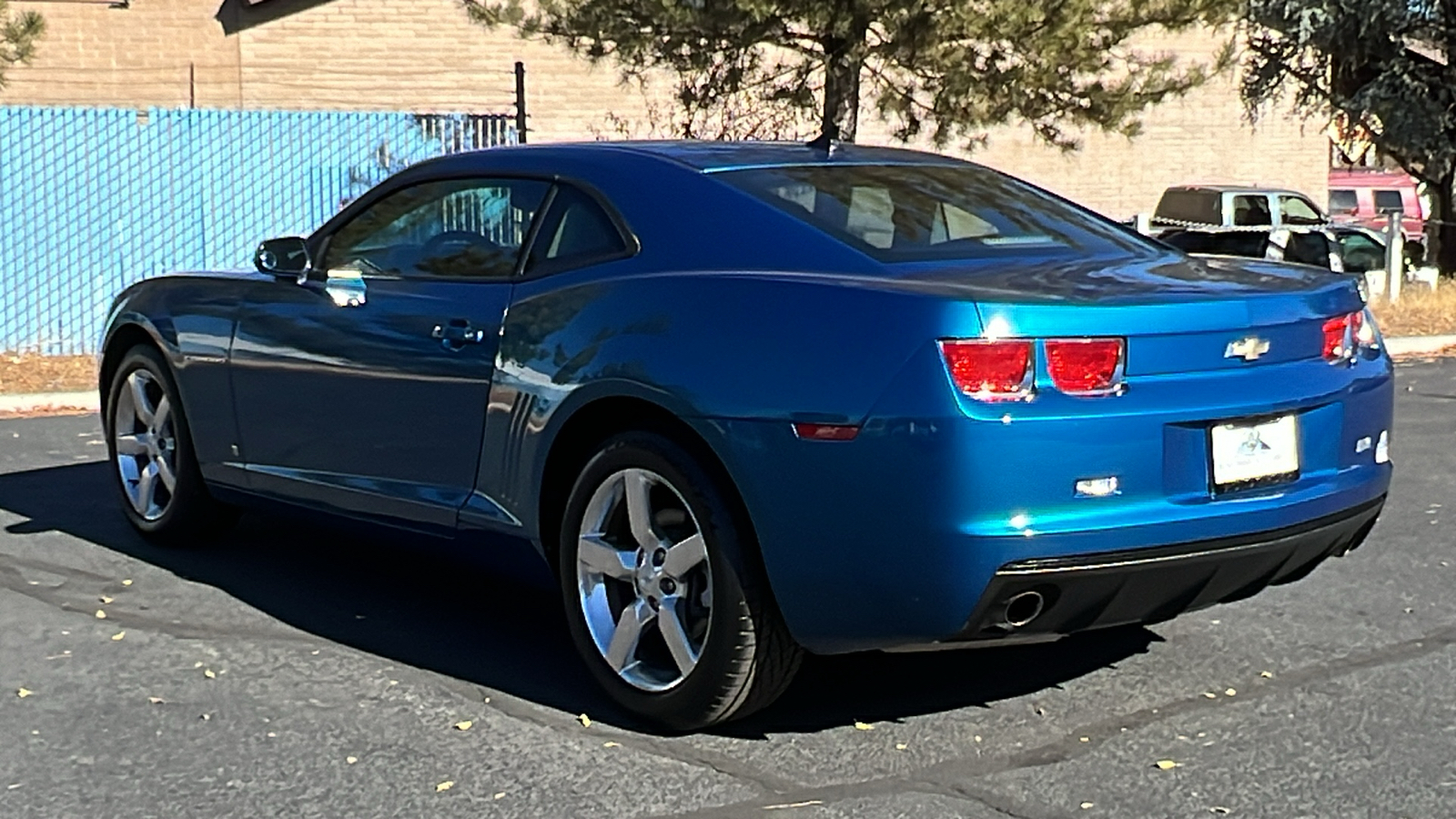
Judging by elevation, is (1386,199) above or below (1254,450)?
below

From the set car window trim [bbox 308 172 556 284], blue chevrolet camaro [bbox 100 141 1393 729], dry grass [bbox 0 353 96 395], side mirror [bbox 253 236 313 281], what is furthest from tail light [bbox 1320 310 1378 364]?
dry grass [bbox 0 353 96 395]

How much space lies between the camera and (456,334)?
5344mm

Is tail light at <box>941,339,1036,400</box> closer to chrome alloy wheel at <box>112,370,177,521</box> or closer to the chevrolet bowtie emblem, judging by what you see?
the chevrolet bowtie emblem

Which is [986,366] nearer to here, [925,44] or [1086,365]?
[1086,365]

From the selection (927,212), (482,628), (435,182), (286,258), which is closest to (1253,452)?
(927,212)

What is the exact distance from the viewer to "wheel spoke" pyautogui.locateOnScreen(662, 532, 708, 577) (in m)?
4.62

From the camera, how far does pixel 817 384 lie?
4.32 m

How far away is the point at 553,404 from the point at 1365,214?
34.4 metres

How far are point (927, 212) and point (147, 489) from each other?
11.1 feet

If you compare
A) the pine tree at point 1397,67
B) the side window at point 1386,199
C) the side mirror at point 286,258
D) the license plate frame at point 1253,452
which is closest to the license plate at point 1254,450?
the license plate frame at point 1253,452

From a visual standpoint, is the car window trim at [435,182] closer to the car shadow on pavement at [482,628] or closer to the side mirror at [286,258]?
the side mirror at [286,258]

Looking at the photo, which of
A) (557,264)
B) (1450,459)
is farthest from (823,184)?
(1450,459)

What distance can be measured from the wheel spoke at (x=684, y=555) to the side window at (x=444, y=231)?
1.10m

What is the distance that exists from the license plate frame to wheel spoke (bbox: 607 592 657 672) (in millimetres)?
1481
